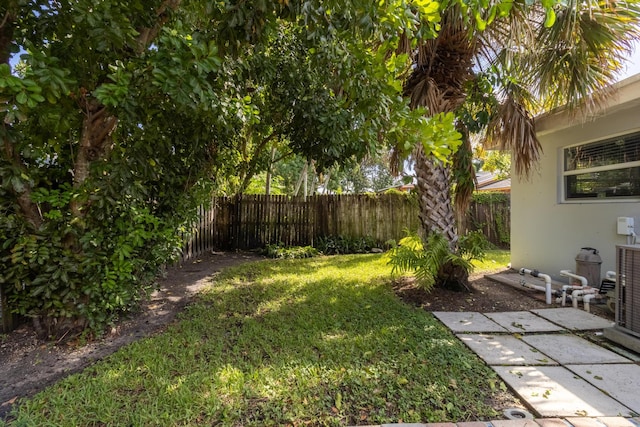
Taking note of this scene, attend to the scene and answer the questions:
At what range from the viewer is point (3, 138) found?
244 centimetres

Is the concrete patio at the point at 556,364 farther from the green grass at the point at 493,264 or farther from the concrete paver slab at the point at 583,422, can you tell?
the green grass at the point at 493,264

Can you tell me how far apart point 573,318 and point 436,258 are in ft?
5.39

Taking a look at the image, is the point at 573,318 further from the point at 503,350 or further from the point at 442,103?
the point at 442,103

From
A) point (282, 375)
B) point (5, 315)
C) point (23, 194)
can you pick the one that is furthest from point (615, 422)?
point (5, 315)

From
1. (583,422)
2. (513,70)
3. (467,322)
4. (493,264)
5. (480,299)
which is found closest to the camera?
(583,422)

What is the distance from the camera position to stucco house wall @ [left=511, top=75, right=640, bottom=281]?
438 cm

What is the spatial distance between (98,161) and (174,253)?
4.58 ft

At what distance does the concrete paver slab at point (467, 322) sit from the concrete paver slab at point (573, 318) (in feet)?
2.54

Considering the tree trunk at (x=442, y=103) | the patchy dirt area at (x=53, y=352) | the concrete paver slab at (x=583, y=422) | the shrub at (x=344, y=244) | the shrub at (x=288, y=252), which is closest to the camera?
the concrete paver slab at (x=583, y=422)

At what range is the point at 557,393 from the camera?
88.4 inches

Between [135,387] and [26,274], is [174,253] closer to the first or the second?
[26,274]

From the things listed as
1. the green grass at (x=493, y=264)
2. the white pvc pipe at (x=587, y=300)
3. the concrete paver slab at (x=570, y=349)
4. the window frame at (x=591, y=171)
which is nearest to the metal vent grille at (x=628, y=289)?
the concrete paver slab at (x=570, y=349)

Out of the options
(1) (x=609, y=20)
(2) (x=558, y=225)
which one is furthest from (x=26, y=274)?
(2) (x=558, y=225)

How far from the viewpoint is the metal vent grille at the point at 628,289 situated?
297 centimetres
